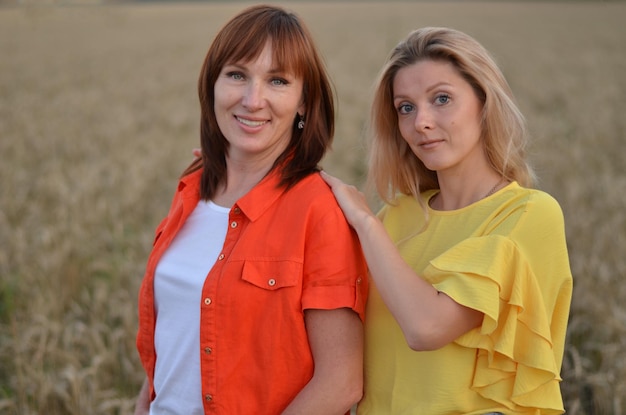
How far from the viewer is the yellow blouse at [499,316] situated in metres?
1.83

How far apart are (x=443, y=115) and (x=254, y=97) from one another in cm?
55

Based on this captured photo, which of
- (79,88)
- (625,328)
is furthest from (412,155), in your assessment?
(79,88)

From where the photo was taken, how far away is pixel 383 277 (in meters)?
1.85

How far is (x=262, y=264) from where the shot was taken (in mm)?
1971

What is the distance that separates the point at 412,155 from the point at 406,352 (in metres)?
0.68

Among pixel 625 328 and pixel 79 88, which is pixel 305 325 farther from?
pixel 79 88

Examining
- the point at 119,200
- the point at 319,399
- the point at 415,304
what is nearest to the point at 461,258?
the point at 415,304

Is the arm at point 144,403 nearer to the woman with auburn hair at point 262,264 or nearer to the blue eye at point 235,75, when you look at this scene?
the woman with auburn hair at point 262,264

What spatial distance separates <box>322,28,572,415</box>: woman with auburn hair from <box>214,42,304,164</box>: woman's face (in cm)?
26

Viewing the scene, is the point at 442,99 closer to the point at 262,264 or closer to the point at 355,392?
the point at 262,264

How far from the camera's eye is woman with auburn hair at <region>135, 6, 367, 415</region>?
6.34ft

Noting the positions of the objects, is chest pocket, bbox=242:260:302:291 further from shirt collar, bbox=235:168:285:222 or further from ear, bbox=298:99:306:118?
ear, bbox=298:99:306:118

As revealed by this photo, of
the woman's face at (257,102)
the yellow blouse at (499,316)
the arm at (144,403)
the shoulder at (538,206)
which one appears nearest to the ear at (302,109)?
the woman's face at (257,102)

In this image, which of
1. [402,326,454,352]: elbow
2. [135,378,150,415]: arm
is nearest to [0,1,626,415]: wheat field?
[135,378,150,415]: arm
